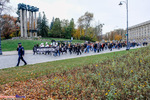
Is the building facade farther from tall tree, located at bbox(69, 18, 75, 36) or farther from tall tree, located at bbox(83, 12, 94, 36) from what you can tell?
tall tree, located at bbox(69, 18, 75, 36)

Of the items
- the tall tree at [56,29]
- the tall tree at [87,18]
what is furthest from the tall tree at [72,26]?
the tall tree at [87,18]

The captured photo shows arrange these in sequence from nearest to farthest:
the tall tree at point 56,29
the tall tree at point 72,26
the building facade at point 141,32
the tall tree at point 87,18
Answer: the tall tree at point 56,29
the tall tree at point 87,18
the tall tree at point 72,26
the building facade at point 141,32

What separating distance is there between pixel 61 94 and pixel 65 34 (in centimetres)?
6892

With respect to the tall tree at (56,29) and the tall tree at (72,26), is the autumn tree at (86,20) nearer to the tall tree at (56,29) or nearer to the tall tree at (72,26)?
the tall tree at (72,26)

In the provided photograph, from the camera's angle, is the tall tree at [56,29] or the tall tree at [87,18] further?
the tall tree at [87,18]

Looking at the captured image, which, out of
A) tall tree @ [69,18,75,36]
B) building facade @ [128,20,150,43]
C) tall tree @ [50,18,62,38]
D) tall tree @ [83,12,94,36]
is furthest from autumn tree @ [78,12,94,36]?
building facade @ [128,20,150,43]

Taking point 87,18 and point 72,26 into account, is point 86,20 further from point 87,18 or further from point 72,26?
point 72,26

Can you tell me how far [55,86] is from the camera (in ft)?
18.5

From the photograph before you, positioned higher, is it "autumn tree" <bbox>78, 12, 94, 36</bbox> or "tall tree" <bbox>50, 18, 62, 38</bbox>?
"autumn tree" <bbox>78, 12, 94, 36</bbox>

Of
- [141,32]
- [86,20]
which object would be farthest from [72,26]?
[141,32]

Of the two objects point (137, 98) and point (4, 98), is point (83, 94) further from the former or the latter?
point (4, 98)

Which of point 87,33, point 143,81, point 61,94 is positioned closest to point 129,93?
point 143,81

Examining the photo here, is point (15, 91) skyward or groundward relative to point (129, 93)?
groundward

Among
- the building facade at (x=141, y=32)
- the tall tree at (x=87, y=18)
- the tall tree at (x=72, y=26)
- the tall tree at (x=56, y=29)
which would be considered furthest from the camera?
the building facade at (x=141, y=32)
